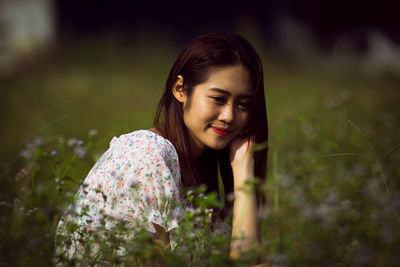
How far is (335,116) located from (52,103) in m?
3.57

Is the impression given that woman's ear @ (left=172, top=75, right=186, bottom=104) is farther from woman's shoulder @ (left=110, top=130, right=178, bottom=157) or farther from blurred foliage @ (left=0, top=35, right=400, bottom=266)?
blurred foliage @ (left=0, top=35, right=400, bottom=266)

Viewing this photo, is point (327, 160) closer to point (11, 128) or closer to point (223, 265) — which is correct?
point (223, 265)

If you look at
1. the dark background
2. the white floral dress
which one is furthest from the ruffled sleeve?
the dark background

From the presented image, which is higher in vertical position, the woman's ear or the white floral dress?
the woman's ear

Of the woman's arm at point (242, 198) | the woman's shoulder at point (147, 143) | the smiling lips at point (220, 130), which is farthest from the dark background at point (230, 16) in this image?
the woman's shoulder at point (147, 143)

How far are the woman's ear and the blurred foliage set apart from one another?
1.46 ft

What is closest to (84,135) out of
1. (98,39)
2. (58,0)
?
(98,39)

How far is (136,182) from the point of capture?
188 centimetres

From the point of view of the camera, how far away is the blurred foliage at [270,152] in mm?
1460

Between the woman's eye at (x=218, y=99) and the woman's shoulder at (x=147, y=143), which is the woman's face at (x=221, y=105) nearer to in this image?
the woman's eye at (x=218, y=99)

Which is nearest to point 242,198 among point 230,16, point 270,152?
point 270,152

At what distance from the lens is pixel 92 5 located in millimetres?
12102

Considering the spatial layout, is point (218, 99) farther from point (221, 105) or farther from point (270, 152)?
point (270, 152)

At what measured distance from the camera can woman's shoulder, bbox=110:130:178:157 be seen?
2039 mm
